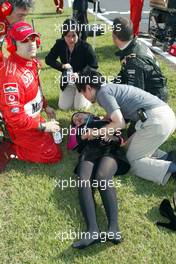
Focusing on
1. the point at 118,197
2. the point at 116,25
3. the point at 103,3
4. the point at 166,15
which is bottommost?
the point at 103,3

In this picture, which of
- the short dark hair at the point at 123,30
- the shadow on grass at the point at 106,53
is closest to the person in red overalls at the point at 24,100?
the short dark hair at the point at 123,30

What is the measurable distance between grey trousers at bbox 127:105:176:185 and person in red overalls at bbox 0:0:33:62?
2323 mm

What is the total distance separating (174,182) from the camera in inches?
173

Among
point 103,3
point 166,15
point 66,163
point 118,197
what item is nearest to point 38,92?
point 66,163

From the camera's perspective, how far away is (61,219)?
3895 millimetres

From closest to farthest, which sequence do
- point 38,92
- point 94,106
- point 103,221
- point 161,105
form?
1. point 103,221
2. point 161,105
3. point 38,92
4. point 94,106

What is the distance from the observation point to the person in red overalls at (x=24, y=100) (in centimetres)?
438

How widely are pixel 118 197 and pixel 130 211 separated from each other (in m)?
0.28

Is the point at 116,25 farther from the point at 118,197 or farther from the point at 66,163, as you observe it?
the point at 118,197

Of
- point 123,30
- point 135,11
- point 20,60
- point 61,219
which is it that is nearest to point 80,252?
point 61,219

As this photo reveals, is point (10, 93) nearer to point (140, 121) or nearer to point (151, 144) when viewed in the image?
point (140, 121)

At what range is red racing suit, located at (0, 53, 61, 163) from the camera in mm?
4398

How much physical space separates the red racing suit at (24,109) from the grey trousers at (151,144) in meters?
1.09

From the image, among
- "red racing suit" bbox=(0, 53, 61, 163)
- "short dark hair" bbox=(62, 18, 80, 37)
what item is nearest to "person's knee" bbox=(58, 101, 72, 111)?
"short dark hair" bbox=(62, 18, 80, 37)
